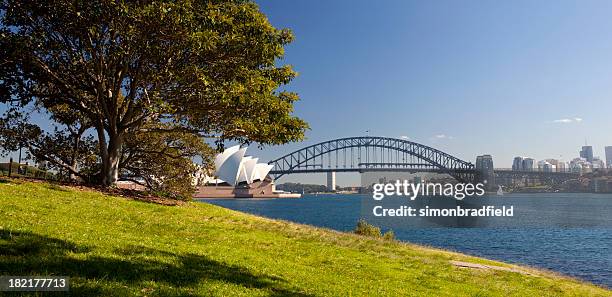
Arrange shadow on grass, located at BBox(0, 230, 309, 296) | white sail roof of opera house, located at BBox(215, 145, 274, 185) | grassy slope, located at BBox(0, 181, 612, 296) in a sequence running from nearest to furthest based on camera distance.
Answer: shadow on grass, located at BBox(0, 230, 309, 296) < grassy slope, located at BBox(0, 181, 612, 296) < white sail roof of opera house, located at BBox(215, 145, 274, 185)

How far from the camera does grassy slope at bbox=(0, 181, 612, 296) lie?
30.0 feet

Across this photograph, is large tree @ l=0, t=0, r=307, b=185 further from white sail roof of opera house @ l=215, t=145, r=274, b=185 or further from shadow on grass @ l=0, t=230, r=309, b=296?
white sail roof of opera house @ l=215, t=145, r=274, b=185

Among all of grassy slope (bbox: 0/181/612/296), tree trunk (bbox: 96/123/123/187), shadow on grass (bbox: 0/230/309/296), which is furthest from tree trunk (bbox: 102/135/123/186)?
shadow on grass (bbox: 0/230/309/296)

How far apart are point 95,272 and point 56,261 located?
97 cm

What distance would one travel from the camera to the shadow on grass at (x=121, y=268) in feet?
27.2

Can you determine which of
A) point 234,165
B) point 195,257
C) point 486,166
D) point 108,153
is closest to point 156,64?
point 108,153

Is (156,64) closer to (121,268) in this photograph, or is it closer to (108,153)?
(108,153)

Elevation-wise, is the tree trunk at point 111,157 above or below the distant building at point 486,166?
below

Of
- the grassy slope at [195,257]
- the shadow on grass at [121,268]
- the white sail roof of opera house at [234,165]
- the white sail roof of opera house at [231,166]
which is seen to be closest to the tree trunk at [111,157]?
the grassy slope at [195,257]

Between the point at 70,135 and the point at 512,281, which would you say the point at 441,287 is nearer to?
the point at 512,281

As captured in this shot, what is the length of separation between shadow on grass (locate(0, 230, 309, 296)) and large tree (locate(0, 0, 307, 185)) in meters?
11.8

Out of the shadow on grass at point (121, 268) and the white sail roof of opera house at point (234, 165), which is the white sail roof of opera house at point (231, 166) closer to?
the white sail roof of opera house at point (234, 165)

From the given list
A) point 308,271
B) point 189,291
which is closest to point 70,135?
point 308,271

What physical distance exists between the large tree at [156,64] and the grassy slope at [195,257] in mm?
5801
